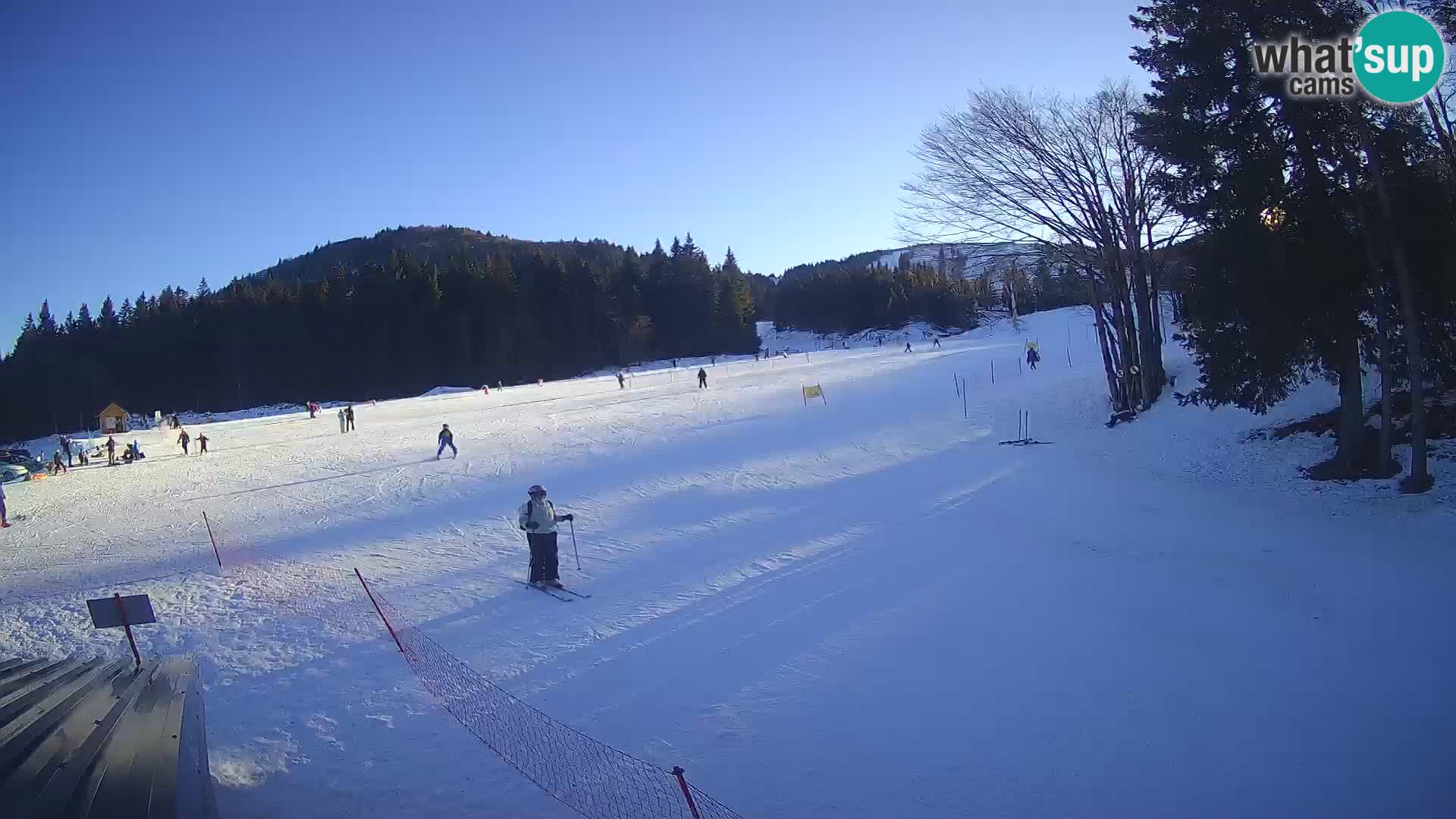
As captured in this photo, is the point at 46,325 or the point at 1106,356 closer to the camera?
the point at 1106,356

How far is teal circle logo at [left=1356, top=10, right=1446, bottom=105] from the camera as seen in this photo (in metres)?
11.8

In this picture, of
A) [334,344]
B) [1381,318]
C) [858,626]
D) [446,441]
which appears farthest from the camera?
[334,344]

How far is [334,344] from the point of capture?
252ft

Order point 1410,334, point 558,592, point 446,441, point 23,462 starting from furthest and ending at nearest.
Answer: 1. point 23,462
2. point 446,441
3. point 1410,334
4. point 558,592

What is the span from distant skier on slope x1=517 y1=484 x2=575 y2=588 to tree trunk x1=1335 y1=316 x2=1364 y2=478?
13.7 m

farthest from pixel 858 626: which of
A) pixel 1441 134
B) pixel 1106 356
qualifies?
pixel 1106 356

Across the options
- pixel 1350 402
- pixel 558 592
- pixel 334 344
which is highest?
pixel 334 344

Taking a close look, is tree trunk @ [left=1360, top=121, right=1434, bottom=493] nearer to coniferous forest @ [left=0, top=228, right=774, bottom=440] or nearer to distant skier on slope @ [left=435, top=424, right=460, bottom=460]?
distant skier on slope @ [left=435, top=424, right=460, bottom=460]

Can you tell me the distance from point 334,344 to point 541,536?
77.5 meters

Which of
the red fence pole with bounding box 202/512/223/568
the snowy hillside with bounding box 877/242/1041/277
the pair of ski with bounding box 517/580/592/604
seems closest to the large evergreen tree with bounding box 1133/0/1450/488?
the snowy hillside with bounding box 877/242/1041/277

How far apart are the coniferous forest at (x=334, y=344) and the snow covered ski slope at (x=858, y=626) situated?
2328 inches

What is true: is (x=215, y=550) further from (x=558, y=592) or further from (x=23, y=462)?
(x=23, y=462)

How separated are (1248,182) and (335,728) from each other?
1614cm

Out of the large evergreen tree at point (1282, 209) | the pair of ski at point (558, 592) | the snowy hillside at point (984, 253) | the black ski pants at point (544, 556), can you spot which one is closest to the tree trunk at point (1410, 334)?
the large evergreen tree at point (1282, 209)
